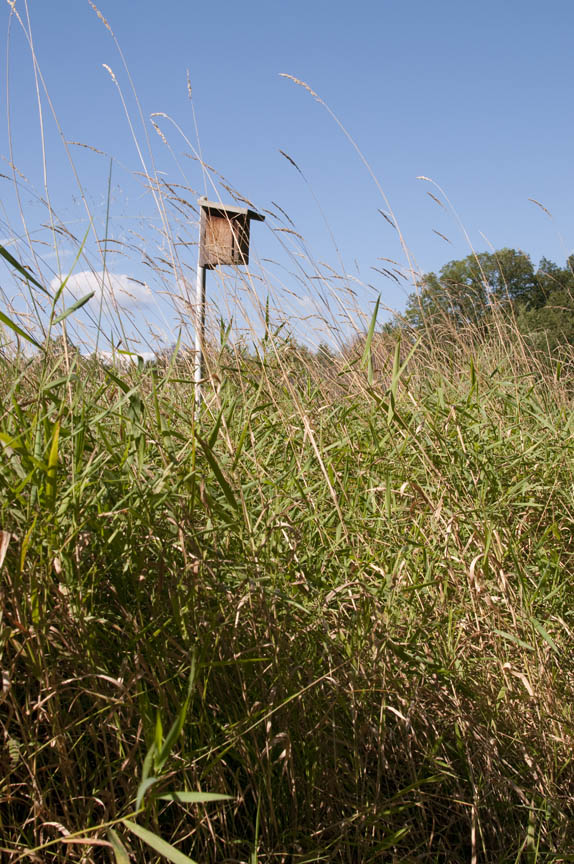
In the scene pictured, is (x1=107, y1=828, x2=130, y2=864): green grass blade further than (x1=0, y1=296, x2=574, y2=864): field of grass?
No

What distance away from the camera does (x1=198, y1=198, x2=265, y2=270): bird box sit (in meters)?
2.29

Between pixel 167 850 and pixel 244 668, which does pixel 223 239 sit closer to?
pixel 244 668

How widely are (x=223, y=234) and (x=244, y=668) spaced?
4.10 m

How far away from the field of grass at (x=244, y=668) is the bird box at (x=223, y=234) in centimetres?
86

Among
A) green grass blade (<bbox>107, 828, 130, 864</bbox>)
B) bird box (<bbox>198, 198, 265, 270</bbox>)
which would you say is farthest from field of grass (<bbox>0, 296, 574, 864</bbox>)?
bird box (<bbox>198, 198, 265, 270</bbox>)

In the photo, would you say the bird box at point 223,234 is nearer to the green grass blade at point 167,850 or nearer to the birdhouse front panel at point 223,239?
the birdhouse front panel at point 223,239

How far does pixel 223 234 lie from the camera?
15.5 feet

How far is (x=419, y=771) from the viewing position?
1201 millimetres

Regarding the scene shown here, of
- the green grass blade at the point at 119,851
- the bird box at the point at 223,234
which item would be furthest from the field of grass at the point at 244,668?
the bird box at the point at 223,234

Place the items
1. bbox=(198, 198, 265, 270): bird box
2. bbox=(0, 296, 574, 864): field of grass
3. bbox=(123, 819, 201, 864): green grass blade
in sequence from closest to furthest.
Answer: bbox=(123, 819, 201, 864): green grass blade < bbox=(0, 296, 574, 864): field of grass < bbox=(198, 198, 265, 270): bird box

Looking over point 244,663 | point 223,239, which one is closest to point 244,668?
point 244,663

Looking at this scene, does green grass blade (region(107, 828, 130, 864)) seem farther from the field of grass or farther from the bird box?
the bird box

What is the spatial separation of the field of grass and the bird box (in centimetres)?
86

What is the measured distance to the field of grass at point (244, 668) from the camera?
2.93 feet
